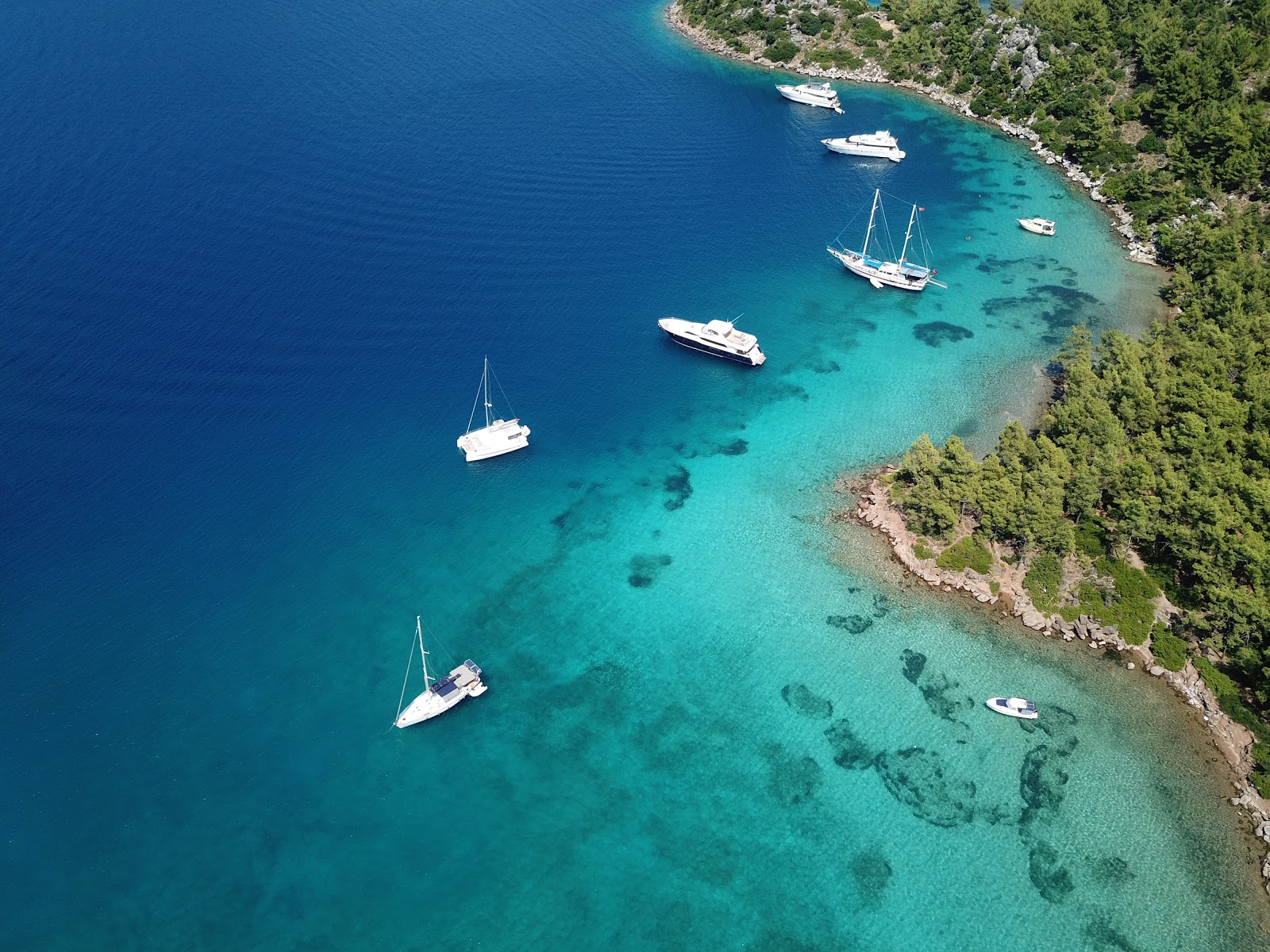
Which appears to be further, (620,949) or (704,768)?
(704,768)

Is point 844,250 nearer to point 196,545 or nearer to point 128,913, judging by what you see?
point 196,545

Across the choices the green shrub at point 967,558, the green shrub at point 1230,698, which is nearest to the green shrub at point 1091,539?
the green shrub at point 967,558

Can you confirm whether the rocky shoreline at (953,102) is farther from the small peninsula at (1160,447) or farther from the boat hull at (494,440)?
the boat hull at (494,440)

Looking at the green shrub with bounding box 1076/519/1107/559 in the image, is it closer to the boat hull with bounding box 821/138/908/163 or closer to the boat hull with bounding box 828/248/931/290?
the boat hull with bounding box 828/248/931/290

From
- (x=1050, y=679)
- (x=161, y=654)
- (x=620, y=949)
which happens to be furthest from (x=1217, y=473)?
(x=161, y=654)

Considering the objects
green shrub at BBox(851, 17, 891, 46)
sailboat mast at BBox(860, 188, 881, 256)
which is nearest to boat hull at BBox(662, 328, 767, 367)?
sailboat mast at BBox(860, 188, 881, 256)
